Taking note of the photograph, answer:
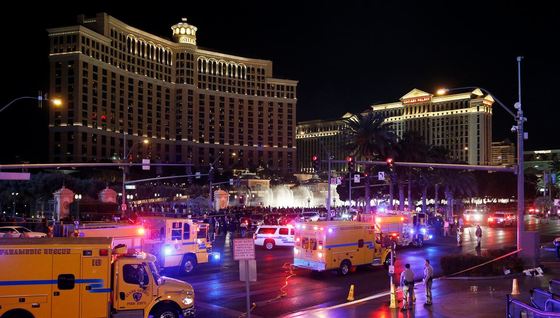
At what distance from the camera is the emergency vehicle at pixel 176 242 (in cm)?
2447

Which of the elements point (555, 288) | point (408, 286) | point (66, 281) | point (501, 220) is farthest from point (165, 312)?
point (501, 220)

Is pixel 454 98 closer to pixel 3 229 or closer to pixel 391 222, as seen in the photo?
pixel 391 222

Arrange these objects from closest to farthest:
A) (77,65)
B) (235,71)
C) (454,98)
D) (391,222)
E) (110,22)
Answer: (391,222) < (77,65) < (110,22) < (454,98) < (235,71)

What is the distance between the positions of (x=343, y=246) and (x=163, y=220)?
809cm

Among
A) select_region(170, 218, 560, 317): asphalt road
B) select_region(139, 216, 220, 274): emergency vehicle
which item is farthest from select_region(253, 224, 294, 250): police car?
select_region(139, 216, 220, 274): emergency vehicle

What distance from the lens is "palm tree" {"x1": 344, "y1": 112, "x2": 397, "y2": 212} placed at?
5662 cm

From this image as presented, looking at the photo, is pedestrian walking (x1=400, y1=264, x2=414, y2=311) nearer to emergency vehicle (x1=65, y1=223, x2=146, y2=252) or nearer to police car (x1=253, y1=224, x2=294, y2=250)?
emergency vehicle (x1=65, y1=223, x2=146, y2=252)

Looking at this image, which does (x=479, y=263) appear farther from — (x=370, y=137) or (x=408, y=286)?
(x=370, y=137)

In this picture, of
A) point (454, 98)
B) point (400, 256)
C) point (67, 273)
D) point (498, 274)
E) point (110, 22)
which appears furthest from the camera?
point (454, 98)

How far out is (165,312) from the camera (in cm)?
1442

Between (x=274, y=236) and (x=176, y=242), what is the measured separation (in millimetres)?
12475

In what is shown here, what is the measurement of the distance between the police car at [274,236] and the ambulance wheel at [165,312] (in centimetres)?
2215

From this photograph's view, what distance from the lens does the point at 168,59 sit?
17262 cm

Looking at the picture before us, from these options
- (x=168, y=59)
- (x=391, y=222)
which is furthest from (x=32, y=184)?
(x=168, y=59)
